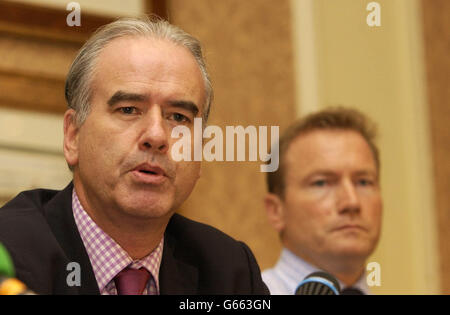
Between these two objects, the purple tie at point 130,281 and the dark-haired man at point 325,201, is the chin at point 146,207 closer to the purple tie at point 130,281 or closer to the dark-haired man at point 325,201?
the purple tie at point 130,281

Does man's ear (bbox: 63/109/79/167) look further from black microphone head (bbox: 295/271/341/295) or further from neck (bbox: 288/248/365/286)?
neck (bbox: 288/248/365/286)

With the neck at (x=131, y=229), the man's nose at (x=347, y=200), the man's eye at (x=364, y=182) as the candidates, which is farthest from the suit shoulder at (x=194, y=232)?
the man's eye at (x=364, y=182)

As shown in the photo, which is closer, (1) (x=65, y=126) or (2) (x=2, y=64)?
(1) (x=65, y=126)

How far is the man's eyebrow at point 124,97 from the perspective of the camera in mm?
1489

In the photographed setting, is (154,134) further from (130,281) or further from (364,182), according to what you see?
(364,182)

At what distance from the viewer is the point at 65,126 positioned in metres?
1.65

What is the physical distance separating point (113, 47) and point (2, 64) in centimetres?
119

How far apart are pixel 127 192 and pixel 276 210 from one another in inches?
37.4

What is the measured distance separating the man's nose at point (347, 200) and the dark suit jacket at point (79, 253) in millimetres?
525

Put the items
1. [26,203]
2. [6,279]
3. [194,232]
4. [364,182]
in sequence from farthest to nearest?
1. [364,182]
2. [194,232]
3. [26,203]
4. [6,279]

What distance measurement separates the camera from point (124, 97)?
4.92ft

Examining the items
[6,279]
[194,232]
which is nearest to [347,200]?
[194,232]
